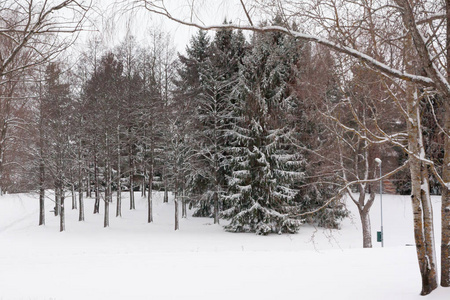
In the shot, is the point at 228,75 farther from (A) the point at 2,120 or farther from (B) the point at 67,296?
(B) the point at 67,296

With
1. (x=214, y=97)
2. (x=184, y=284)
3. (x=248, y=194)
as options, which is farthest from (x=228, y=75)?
(x=184, y=284)

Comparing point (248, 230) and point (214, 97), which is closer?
point (248, 230)

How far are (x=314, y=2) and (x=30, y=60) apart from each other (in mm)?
3790

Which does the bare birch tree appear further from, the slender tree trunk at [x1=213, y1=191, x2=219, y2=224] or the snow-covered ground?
the slender tree trunk at [x1=213, y1=191, x2=219, y2=224]

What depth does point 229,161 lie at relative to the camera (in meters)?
23.9

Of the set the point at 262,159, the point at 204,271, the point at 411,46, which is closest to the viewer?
the point at 411,46

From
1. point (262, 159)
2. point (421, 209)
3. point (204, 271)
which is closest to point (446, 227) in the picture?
point (421, 209)

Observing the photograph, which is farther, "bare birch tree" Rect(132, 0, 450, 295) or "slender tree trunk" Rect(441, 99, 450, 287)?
"slender tree trunk" Rect(441, 99, 450, 287)

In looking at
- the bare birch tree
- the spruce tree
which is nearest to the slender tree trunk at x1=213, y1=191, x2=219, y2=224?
the spruce tree

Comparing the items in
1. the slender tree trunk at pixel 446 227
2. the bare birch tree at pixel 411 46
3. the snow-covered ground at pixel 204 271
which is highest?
the bare birch tree at pixel 411 46

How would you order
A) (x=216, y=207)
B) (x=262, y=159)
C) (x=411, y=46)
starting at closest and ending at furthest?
1. (x=411, y=46)
2. (x=262, y=159)
3. (x=216, y=207)

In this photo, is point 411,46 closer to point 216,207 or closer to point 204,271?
point 204,271

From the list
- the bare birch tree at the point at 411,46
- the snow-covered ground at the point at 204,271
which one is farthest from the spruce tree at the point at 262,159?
the bare birch tree at the point at 411,46

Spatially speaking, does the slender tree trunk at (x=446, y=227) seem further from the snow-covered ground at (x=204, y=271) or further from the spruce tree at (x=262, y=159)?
the spruce tree at (x=262, y=159)
